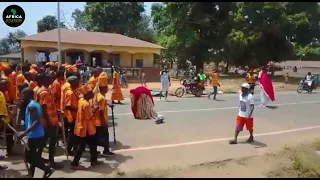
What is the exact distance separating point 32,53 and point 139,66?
9.49 m

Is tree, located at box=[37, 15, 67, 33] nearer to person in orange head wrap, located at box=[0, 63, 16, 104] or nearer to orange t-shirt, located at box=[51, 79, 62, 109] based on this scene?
person in orange head wrap, located at box=[0, 63, 16, 104]

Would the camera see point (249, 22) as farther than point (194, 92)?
Yes

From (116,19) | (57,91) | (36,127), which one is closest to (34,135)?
(36,127)

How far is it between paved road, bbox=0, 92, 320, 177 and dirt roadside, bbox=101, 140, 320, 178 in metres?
0.39

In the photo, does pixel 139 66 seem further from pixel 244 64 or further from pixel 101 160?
pixel 101 160

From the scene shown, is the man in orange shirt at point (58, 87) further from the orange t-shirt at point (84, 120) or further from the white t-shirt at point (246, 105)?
the white t-shirt at point (246, 105)

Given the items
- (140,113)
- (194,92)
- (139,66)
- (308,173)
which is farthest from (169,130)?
(139,66)

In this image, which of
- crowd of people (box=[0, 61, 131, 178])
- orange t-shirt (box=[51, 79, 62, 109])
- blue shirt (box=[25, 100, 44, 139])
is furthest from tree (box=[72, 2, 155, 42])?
blue shirt (box=[25, 100, 44, 139])

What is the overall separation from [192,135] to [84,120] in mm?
3642

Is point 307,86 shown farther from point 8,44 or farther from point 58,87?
point 8,44

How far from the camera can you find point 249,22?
95.9 feet

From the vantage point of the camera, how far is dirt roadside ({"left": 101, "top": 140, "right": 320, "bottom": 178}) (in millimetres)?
5492

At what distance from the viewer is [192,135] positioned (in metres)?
8.64

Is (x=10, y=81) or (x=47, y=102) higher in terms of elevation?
(x=10, y=81)
